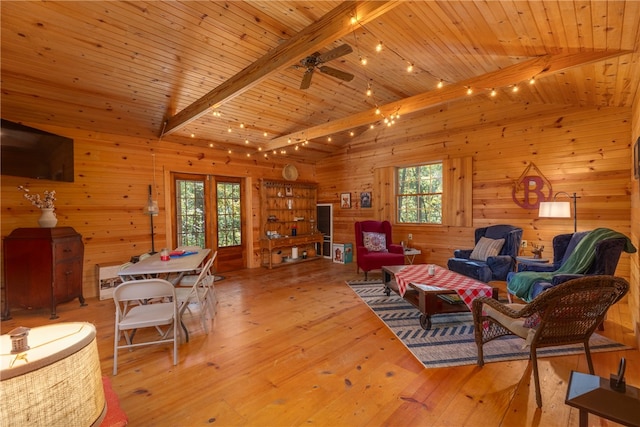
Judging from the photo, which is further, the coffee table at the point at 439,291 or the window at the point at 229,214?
the window at the point at 229,214

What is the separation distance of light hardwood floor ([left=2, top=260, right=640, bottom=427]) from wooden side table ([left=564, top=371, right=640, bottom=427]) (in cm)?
68

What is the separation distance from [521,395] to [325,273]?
3.92 metres

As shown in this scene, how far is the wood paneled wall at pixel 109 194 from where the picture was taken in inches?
154

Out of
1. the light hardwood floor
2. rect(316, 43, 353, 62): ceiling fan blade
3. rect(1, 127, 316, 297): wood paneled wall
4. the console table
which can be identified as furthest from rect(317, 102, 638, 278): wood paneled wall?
rect(1, 127, 316, 297): wood paneled wall

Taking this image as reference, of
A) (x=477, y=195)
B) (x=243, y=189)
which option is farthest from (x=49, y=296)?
Result: (x=477, y=195)

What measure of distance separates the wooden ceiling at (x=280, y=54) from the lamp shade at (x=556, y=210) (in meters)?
1.37

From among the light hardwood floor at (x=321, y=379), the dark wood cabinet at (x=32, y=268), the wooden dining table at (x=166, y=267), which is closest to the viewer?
the light hardwood floor at (x=321, y=379)

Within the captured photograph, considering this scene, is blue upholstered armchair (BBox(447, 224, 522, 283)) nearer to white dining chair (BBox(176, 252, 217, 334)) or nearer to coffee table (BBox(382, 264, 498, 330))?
coffee table (BBox(382, 264, 498, 330))

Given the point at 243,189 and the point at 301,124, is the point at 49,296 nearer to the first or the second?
the point at 243,189

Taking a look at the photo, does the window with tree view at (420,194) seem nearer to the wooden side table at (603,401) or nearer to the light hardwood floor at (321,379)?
the light hardwood floor at (321,379)

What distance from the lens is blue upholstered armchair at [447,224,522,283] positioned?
13.4 feet

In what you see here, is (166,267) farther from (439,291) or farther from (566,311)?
(566,311)

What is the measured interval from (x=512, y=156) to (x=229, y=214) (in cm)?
531

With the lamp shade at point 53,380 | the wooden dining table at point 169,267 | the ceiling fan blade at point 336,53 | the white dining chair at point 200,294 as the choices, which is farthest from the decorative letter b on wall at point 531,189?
the lamp shade at point 53,380
